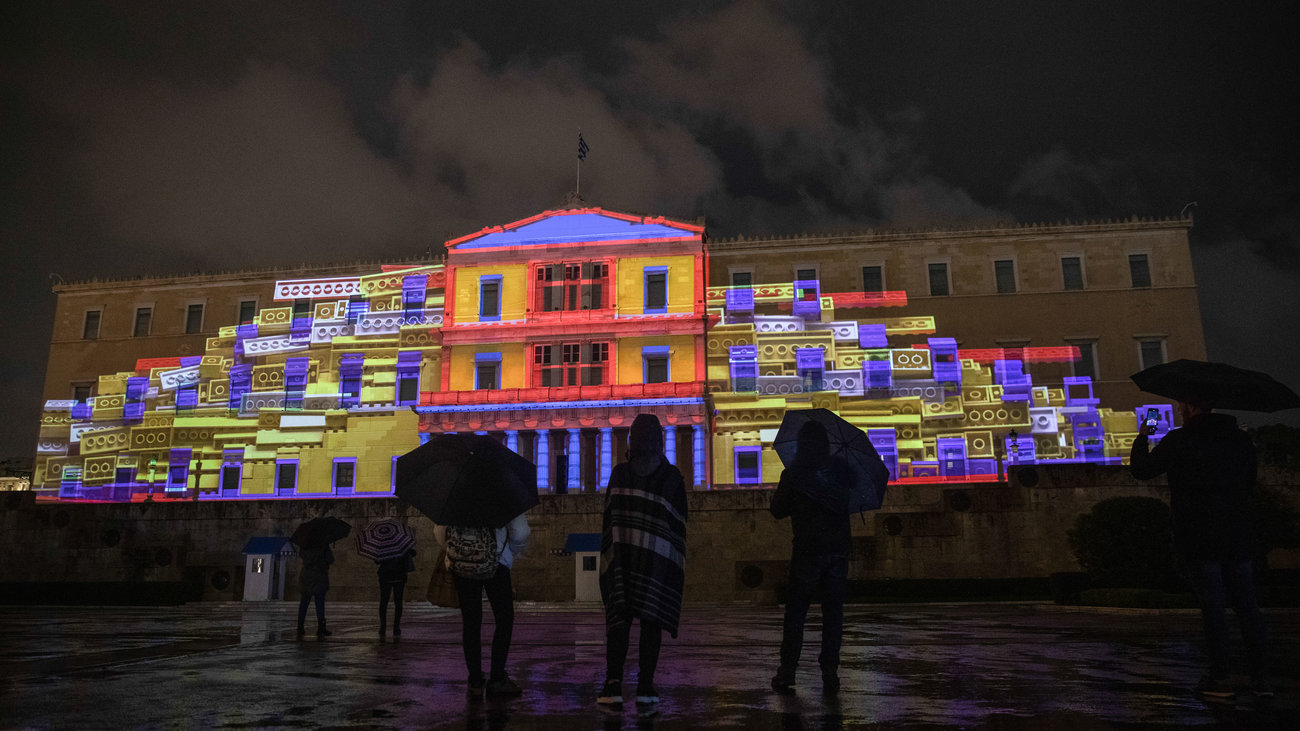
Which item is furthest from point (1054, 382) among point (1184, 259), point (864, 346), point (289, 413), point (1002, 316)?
point (289, 413)

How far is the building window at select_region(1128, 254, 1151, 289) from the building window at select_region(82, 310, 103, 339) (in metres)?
58.3

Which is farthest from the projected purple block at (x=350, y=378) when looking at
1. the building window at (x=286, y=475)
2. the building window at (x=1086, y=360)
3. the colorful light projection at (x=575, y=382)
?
the building window at (x=1086, y=360)

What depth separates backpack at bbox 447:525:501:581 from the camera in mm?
7156

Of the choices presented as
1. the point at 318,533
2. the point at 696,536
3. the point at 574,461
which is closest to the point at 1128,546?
the point at 696,536

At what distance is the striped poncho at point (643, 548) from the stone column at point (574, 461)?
32535 millimetres

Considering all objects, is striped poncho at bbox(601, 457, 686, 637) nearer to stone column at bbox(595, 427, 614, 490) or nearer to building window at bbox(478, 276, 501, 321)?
stone column at bbox(595, 427, 614, 490)

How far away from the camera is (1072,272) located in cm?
4984

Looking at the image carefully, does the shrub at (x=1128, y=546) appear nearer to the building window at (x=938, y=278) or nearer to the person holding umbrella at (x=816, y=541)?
the person holding umbrella at (x=816, y=541)

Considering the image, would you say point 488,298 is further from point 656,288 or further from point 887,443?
point 887,443

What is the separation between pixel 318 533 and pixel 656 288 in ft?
97.6

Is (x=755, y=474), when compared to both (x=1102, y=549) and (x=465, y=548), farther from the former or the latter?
(x=465, y=548)

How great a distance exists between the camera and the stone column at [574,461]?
39.1 meters

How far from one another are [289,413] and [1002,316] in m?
35.0

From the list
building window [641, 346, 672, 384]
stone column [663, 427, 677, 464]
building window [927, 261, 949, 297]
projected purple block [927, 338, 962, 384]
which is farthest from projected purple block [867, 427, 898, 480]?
building window [927, 261, 949, 297]
